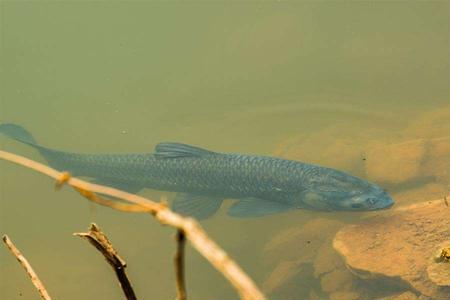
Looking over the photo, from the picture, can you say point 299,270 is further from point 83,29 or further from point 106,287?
point 83,29

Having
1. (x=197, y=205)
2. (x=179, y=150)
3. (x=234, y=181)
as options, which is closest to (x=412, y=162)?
(x=234, y=181)

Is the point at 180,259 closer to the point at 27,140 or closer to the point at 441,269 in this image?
the point at 441,269

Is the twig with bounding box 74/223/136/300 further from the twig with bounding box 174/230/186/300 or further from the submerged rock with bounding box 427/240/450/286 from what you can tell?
the submerged rock with bounding box 427/240/450/286

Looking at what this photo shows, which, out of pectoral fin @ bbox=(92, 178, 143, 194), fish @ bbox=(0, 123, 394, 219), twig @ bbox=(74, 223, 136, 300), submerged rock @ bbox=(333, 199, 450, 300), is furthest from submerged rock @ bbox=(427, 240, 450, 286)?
pectoral fin @ bbox=(92, 178, 143, 194)

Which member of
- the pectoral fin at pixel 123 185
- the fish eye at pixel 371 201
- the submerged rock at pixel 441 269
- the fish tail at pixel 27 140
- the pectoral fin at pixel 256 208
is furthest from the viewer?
the fish tail at pixel 27 140

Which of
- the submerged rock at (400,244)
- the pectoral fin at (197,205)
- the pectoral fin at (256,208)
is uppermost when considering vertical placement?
the pectoral fin at (197,205)

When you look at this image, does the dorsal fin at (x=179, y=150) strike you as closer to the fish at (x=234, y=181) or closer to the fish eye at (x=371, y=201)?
the fish at (x=234, y=181)

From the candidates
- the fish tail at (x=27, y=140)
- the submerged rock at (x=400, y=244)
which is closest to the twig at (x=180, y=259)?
the submerged rock at (x=400, y=244)
